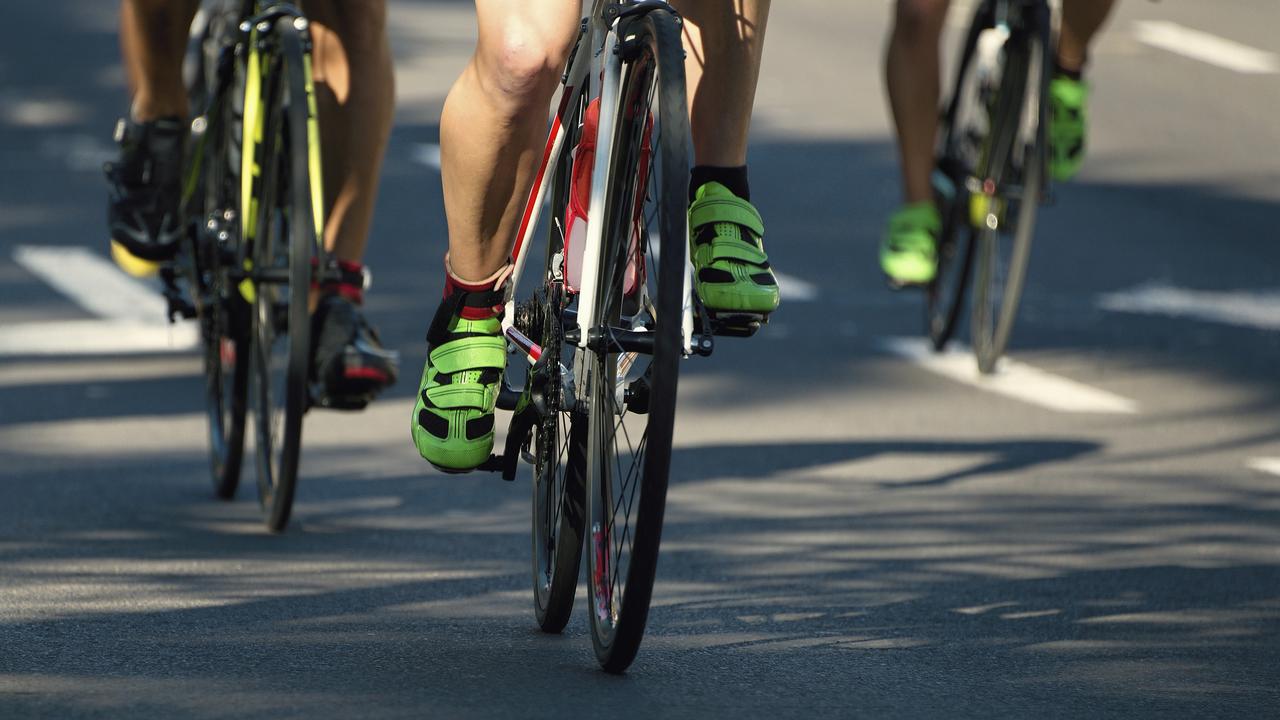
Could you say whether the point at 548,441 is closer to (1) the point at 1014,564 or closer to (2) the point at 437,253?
(1) the point at 1014,564

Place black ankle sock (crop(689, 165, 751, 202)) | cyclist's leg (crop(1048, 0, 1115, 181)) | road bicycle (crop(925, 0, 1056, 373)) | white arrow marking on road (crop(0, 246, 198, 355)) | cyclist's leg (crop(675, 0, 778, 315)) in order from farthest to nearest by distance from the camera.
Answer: white arrow marking on road (crop(0, 246, 198, 355))
cyclist's leg (crop(1048, 0, 1115, 181))
road bicycle (crop(925, 0, 1056, 373))
black ankle sock (crop(689, 165, 751, 202))
cyclist's leg (crop(675, 0, 778, 315))

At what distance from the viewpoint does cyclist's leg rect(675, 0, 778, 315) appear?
3998mm

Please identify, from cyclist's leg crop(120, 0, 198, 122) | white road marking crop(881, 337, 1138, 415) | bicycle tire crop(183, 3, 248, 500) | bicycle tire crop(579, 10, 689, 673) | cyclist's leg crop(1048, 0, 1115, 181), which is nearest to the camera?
bicycle tire crop(579, 10, 689, 673)

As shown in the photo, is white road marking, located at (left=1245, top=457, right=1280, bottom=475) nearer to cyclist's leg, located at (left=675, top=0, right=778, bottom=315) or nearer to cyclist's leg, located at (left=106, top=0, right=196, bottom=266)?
cyclist's leg, located at (left=675, top=0, right=778, bottom=315)

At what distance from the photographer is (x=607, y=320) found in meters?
4.00

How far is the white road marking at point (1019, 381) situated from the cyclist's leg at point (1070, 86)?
69 cm

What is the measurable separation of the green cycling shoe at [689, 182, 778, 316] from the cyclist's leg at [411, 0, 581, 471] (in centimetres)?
38

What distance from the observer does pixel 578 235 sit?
4.14 meters


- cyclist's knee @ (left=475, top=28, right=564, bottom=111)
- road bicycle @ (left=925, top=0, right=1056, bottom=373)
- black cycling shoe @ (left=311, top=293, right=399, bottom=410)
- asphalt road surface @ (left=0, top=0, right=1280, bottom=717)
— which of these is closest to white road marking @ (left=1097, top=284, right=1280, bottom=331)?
asphalt road surface @ (left=0, top=0, right=1280, bottom=717)

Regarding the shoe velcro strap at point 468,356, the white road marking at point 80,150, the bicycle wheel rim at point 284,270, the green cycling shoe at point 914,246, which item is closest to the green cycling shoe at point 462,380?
the shoe velcro strap at point 468,356

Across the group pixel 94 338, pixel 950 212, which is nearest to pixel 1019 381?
pixel 950 212

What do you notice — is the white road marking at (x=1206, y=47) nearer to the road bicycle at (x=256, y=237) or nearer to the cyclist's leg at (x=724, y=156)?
the road bicycle at (x=256, y=237)

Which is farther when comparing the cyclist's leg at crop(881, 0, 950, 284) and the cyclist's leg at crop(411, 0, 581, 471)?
the cyclist's leg at crop(881, 0, 950, 284)

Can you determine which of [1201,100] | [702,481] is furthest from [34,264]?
[1201,100]
